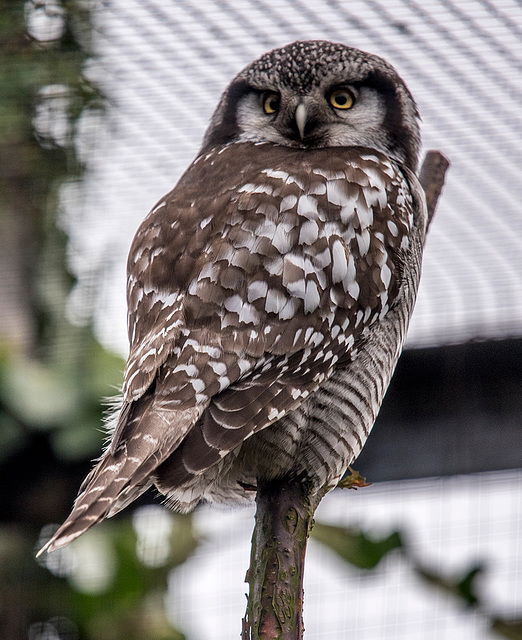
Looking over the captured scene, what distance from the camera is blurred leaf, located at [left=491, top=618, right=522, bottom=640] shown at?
125 inches

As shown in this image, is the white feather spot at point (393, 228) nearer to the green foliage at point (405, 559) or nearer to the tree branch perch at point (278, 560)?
the tree branch perch at point (278, 560)

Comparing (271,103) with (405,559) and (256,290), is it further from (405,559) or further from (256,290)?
(405,559)

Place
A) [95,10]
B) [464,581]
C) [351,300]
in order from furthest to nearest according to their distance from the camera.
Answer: [95,10], [464,581], [351,300]

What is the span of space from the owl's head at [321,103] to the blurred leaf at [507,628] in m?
1.65

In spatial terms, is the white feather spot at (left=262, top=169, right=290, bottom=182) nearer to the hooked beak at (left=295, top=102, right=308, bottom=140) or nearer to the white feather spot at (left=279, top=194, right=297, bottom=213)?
the white feather spot at (left=279, top=194, right=297, bottom=213)

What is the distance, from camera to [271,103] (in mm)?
2551

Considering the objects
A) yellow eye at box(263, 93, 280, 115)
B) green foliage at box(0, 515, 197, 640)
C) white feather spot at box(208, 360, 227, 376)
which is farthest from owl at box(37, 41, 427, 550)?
green foliage at box(0, 515, 197, 640)

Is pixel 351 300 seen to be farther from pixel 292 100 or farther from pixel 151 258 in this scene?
pixel 292 100

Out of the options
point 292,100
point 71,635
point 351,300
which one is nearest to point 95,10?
point 292,100

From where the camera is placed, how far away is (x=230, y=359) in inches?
74.2

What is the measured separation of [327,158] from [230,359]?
2.03 feet

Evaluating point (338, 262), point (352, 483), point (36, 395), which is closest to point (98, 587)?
point (36, 395)

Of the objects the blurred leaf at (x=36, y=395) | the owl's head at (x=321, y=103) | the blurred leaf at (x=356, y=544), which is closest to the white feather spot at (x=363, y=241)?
the owl's head at (x=321, y=103)

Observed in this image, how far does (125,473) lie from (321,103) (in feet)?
4.06
